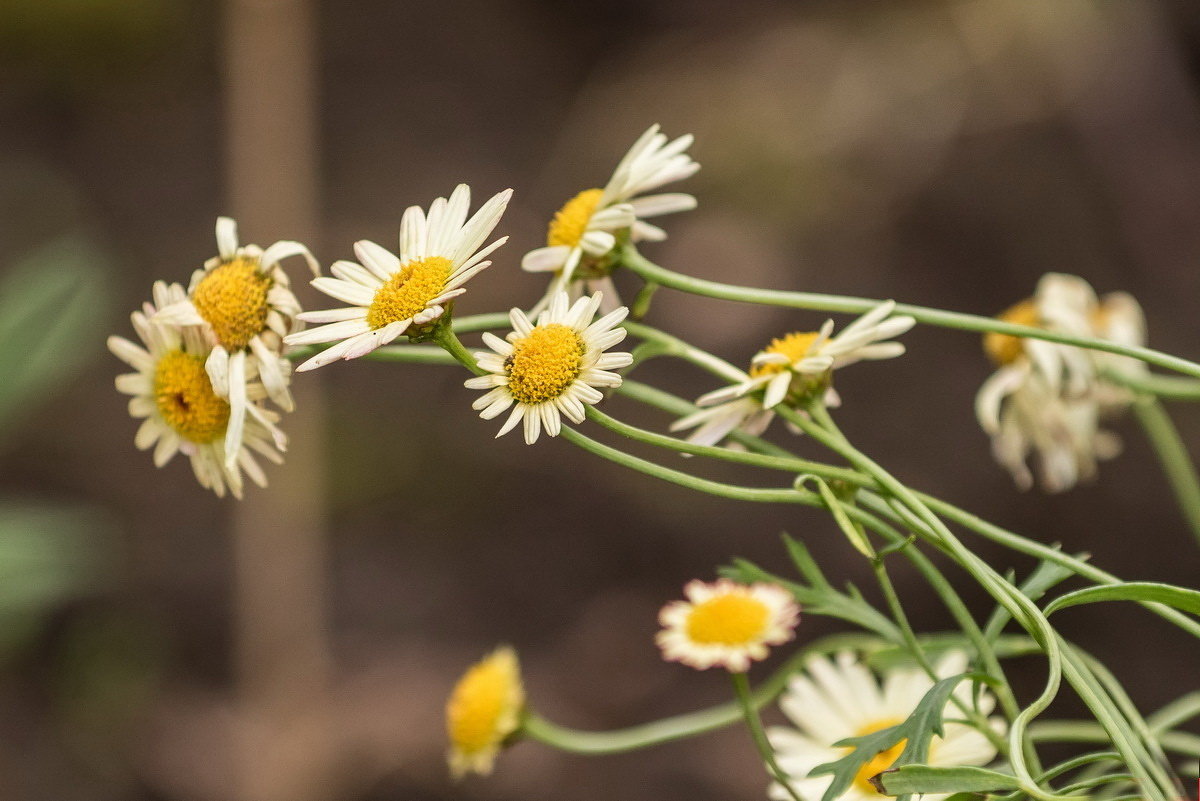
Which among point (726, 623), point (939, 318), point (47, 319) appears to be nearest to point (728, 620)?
point (726, 623)

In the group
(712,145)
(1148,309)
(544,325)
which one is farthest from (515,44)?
(544,325)

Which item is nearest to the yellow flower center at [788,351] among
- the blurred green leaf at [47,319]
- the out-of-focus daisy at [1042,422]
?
the out-of-focus daisy at [1042,422]

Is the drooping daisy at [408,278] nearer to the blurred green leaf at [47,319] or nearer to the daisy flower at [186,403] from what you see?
the daisy flower at [186,403]

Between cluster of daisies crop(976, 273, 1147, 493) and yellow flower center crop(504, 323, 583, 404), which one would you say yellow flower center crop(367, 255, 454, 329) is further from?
cluster of daisies crop(976, 273, 1147, 493)

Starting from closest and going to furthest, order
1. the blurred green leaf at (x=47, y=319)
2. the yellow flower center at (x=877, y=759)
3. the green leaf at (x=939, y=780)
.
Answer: the green leaf at (x=939, y=780) < the yellow flower center at (x=877, y=759) < the blurred green leaf at (x=47, y=319)

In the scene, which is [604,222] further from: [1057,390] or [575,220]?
[1057,390]

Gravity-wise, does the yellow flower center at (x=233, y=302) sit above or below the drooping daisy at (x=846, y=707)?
above
